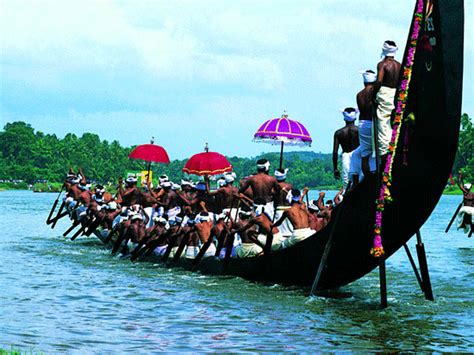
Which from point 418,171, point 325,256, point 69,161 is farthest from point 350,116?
point 69,161

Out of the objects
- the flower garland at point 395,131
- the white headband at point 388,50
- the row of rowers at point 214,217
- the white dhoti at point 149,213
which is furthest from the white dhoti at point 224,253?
the white dhoti at point 149,213

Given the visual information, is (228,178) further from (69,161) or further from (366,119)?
(69,161)

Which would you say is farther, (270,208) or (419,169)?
(270,208)

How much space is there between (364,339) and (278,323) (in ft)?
5.19

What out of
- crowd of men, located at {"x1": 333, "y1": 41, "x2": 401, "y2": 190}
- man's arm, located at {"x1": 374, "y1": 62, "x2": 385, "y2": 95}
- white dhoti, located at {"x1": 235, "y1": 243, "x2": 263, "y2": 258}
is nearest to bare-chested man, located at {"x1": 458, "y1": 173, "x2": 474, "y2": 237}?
white dhoti, located at {"x1": 235, "y1": 243, "x2": 263, "y2": 258}

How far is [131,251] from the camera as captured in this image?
2042 centimetres

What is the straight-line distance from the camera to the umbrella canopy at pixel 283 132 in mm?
18797

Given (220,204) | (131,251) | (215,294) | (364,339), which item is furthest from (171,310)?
(131,251)

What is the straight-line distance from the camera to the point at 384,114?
11.4 metres

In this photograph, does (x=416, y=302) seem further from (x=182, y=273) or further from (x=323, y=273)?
(x=182, y=273)

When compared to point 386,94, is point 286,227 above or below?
below

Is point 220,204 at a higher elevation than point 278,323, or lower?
higher

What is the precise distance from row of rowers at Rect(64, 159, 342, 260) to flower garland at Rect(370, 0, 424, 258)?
246 cm

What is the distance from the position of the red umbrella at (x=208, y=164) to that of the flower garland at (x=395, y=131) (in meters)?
8.81
